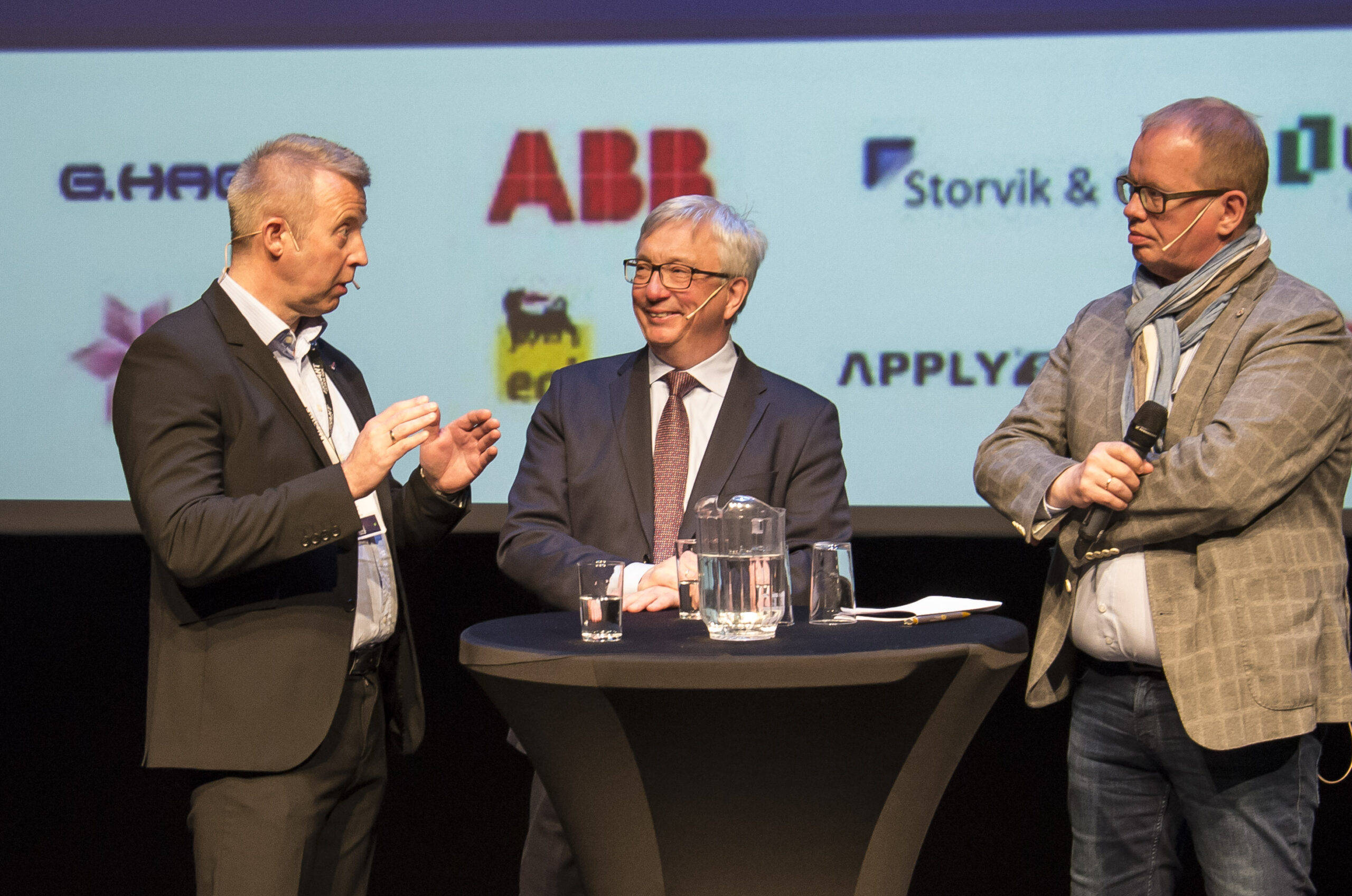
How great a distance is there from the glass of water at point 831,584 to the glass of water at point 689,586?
0.70 feet

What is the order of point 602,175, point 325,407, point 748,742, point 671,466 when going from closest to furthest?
point 748,742 < point 325,407 < point 671,466 < point 602,175

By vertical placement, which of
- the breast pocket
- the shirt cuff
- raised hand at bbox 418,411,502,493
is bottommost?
the shirt cuff

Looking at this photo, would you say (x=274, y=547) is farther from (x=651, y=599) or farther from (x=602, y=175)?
(x=602, y=175)

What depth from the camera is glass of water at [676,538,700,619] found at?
225 cm

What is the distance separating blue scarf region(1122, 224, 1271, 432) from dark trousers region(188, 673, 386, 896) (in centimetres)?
147

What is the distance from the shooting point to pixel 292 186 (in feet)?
7.60

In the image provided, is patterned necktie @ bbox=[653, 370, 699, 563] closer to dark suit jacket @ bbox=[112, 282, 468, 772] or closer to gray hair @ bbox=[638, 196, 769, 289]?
gray hair @ bbox=[638, 196, 769, 289]

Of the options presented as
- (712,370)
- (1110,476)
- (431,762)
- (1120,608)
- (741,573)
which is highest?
(712,370)

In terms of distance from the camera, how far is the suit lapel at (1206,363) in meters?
2.17

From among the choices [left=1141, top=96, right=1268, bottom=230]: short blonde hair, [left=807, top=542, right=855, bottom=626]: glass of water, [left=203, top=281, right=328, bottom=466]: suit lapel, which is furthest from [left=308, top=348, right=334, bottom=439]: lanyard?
[left=1141, top=96, right=1268, bottom=230]: short blonde hair

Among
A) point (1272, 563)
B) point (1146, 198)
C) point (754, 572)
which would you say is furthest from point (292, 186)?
point (1272, 563)

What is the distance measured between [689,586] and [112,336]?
7.30 ft

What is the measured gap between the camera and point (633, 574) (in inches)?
95.4

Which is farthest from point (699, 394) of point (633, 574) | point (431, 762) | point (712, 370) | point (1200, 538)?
point (431, 762)
